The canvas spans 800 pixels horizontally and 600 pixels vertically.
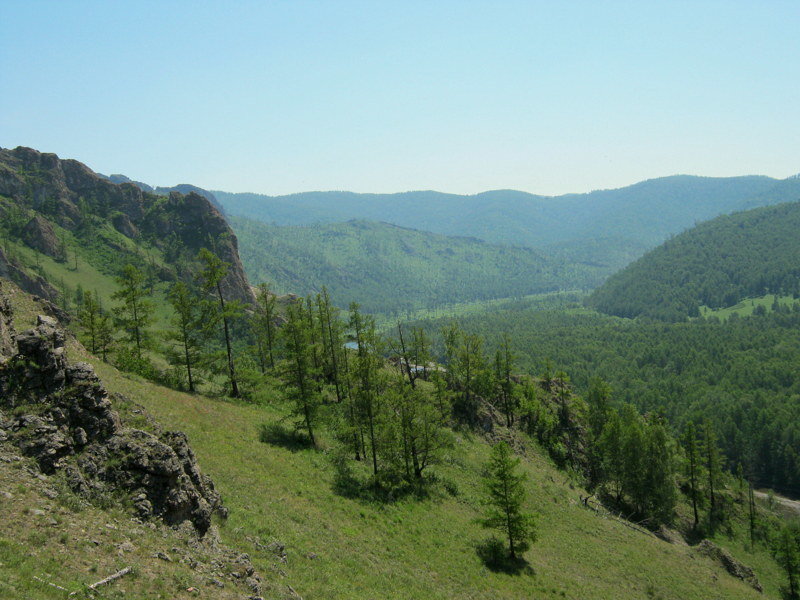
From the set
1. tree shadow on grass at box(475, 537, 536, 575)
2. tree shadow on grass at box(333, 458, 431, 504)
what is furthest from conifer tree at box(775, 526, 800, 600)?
tree shadow on grass at box(333, 458, 431, 504)

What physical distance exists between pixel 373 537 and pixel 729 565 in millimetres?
50286

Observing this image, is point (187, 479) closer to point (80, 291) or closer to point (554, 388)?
point (554, 388)

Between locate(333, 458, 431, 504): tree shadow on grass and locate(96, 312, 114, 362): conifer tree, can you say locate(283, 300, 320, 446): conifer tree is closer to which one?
locate(333, 458, 431, 504): tree shadow on grass

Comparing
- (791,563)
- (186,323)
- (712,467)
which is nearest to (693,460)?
(712,467)

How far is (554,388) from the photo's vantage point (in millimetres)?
86188

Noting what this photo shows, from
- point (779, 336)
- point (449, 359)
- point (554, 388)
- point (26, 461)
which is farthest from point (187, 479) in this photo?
point (779, 336)

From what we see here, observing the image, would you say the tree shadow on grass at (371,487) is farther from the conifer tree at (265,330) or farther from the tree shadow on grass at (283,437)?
the conifer tree at (265,330)

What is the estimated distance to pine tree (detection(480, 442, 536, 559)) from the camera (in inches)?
1350

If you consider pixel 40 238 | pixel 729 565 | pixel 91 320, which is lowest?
pixel 729 565

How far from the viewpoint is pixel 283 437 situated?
128ft

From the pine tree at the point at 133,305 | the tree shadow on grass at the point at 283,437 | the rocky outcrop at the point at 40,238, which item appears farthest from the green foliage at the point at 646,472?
the rocky outcrop at the point at 40,238

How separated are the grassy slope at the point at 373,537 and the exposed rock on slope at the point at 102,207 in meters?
124

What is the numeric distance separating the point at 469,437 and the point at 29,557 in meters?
55.8

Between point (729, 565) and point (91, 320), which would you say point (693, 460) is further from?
point (91, 320)
